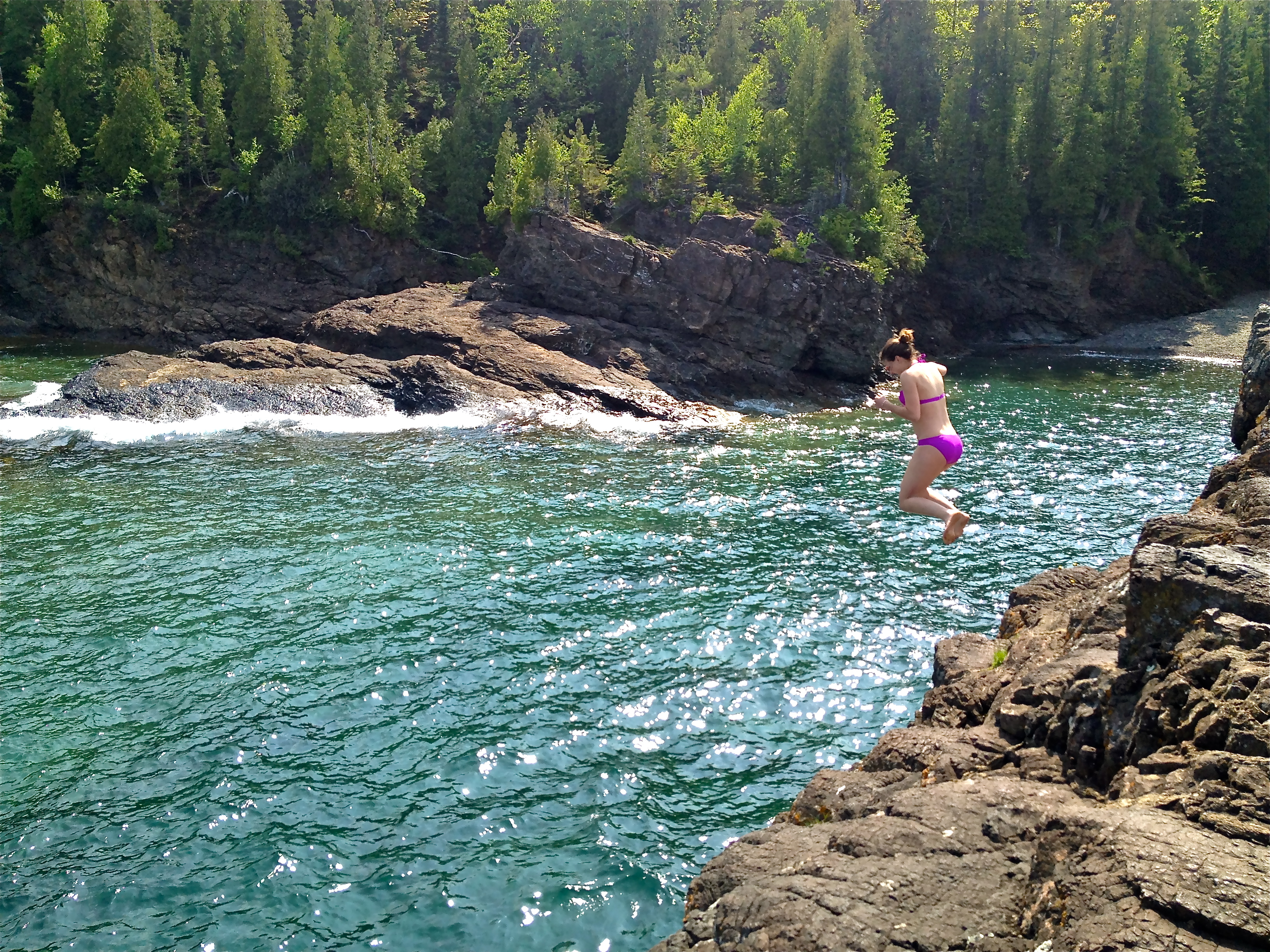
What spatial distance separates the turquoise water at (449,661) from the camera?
11.2m

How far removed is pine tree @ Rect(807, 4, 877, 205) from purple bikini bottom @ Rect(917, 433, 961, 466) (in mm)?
40314

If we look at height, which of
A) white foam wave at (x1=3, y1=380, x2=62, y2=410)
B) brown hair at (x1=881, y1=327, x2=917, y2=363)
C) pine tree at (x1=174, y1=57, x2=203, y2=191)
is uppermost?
pine tree at (x1=174, y1=57, x2=203, y2=191)

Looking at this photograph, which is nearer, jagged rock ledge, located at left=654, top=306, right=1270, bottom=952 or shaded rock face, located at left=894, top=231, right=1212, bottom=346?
jagged rock ledge, located at left=654, top=306, right=1270, bottom=952

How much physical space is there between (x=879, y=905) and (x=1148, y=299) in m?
66.8

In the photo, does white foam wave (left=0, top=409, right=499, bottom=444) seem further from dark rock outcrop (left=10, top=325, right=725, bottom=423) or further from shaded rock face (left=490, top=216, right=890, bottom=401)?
shaded rock face (left=490, top=216, right=890, bottom=401)

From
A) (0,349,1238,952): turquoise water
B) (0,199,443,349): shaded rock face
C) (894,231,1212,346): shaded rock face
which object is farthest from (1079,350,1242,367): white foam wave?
(0,199,443,349): shaded rock face

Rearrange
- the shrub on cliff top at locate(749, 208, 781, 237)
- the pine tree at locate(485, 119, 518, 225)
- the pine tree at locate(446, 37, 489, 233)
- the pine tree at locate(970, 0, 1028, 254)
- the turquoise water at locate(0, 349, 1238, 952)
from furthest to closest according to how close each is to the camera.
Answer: the pine tree at locate(970, 0, 1028, 254) < the pine tree at locate(446, 37, 489, 233) < the pine tree at locate(485, 119, 518, 225) < the shrub on cliff top at locate(749, 208, 781, 237) < the turquoise water at locate(0, 349, 1238, 952)

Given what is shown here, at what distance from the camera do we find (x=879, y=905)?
24.3ft

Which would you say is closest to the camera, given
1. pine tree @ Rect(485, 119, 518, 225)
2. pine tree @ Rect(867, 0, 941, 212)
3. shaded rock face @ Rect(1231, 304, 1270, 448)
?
shaded rock face @ Rect(1231, 304, 1270, 448)

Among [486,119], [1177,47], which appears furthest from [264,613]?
[1177,47]

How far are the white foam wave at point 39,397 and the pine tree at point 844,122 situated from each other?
3687 cm

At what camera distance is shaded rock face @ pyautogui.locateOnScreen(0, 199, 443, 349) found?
55.0m

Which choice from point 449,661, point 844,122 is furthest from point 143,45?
point 449,661

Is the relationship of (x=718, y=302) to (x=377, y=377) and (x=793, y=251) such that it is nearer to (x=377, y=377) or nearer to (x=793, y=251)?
(x=793, y=251)
